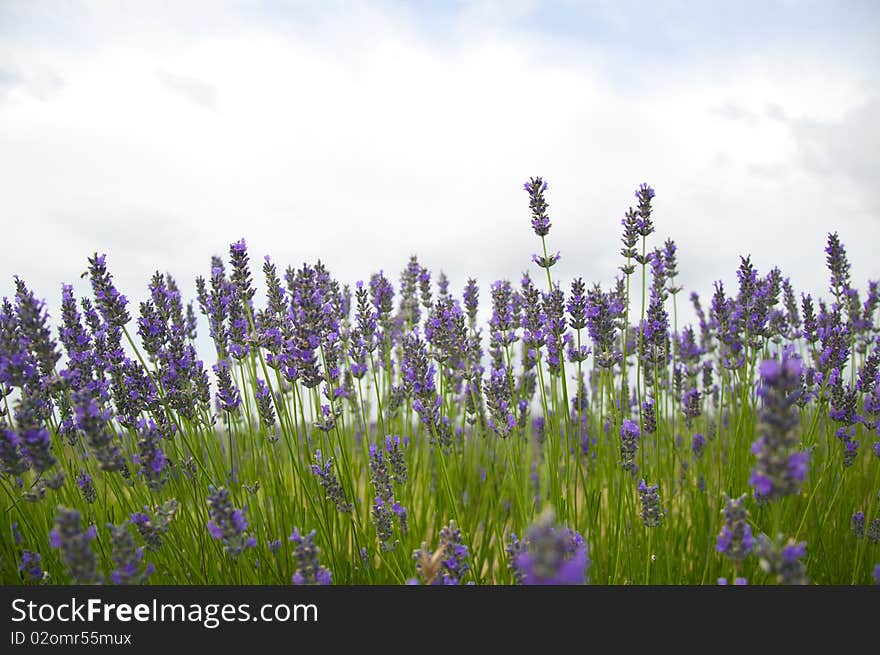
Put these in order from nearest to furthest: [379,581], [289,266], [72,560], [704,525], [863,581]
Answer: [72,560], [379,581], [863,581], [704,525], [289,266]

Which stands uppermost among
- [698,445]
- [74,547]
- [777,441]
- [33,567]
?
[698,445]

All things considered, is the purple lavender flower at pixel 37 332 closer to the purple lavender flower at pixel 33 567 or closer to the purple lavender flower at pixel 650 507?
the purple lavender flower at pixel 33 567

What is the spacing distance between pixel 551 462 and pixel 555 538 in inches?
74.5

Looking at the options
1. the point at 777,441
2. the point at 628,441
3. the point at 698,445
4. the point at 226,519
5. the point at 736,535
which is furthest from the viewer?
the point at 698,445

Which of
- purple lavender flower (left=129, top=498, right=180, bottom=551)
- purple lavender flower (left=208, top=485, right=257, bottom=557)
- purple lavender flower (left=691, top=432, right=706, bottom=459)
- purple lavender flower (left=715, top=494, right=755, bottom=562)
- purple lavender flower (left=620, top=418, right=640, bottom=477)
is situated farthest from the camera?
purple lavender flower (left=691, top=432, right=706, bottom=459)

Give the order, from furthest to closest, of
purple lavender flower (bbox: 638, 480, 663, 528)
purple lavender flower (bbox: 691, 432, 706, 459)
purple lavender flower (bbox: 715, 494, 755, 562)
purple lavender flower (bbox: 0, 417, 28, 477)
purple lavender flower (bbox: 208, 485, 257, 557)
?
purple lavender flower (bbox: 691, 432, 706, 459)
purple lavender flower (bbox: 638, 480, 663, 528)
purple lavender flower (bbox: 0, 417, 28, 477)
purple lavender flower (bbox: 208, 485, 257, 557)
purple lavender flower (bbox: 715, 494, 755, 562)

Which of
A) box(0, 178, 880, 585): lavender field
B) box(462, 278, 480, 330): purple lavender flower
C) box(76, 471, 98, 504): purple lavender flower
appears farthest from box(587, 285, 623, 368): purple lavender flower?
box(76, 471, 98, 504): purple lavender flower

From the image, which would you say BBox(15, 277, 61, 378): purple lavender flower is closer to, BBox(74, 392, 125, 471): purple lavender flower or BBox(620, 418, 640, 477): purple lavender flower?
BBox(74, 392, 125, 471): purple lavender flower

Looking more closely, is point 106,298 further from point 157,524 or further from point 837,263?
point 837,263

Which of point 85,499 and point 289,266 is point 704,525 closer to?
point 289,266

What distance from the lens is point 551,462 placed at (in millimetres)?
2791

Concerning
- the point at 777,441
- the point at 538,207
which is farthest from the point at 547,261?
the point at 777,441

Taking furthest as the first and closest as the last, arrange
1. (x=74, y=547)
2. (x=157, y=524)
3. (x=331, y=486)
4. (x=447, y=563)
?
(x=331, y=486), (x=157, y=524), (x=447, y=563), (x=74, y=547)
